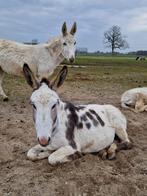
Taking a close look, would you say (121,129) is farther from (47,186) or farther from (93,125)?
(47,186)

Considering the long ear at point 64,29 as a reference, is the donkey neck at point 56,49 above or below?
below

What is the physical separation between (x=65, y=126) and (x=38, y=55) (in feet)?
16.0

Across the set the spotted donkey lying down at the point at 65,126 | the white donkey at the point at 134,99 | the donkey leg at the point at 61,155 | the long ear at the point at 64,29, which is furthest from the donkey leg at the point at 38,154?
the long ear at the point at 64,29

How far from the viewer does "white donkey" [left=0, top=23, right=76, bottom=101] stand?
8.83 meters

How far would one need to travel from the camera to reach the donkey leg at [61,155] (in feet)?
13.8

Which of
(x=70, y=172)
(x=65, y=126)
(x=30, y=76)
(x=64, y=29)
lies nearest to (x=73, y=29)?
(x=64, y=29)

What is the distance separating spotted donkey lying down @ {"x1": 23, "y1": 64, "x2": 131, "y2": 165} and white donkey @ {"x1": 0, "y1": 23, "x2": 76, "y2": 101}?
12.6ft

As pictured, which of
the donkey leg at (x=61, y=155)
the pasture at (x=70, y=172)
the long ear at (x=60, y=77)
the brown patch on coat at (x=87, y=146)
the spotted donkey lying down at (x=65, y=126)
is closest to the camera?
the pasture at (x=70, y=172)

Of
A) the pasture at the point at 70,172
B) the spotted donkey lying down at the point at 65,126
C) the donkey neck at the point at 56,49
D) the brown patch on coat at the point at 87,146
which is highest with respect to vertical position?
the donkey neck at the point at 56,49

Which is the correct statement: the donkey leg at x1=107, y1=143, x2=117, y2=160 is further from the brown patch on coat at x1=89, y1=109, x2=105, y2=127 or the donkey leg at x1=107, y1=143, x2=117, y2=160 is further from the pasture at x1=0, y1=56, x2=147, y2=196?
the brown patch on coat at x1=89, y1=109, x2=105, y2=127

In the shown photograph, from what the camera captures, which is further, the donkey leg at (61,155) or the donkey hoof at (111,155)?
the donkey hoof at (111,155)

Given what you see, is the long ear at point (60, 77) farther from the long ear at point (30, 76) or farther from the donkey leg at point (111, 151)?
the donkey leg at point (111, 151)

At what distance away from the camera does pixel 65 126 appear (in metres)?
4.50

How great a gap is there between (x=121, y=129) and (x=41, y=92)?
1.85 meters
